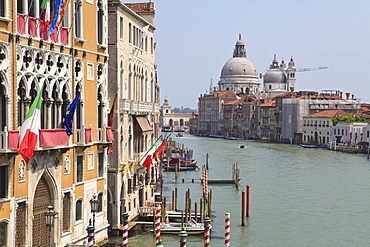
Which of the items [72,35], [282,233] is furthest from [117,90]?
[282,233]

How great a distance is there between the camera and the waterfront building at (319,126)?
181 feet

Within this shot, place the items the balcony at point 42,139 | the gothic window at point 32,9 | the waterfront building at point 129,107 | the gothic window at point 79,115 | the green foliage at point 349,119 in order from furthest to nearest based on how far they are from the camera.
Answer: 1. the green foliage at point 349,119
2. the waterfront building at point 129,107
3. the gothic window at point 79,115
4. the gothic window at point 32,9
5. the balcony at point 42,139

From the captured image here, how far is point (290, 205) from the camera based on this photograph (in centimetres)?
1902

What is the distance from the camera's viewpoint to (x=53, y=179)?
881cm

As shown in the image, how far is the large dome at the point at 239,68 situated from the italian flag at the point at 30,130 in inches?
3536

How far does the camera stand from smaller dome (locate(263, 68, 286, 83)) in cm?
9231

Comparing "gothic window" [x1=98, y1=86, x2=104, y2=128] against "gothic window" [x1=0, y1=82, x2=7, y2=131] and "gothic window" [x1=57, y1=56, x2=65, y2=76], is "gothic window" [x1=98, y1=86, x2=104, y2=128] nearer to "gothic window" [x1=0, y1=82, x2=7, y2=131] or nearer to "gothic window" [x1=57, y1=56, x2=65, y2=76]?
"gothic window" [x1=57, y1=56, x2=65, y2=76]

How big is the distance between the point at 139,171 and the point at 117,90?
258 cm

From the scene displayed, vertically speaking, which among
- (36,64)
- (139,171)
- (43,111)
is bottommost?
(139,171)

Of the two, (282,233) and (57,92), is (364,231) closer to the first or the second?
(282,233)

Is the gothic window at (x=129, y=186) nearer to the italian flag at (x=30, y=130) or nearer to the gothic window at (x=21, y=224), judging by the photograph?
the gothic window at (x=21, y=224)

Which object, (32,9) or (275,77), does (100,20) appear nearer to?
(32,9)

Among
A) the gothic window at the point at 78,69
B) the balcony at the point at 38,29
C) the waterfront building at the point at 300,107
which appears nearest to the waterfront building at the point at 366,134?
the waterfront building at the point at 300,107

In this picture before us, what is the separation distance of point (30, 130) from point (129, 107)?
229 inches
